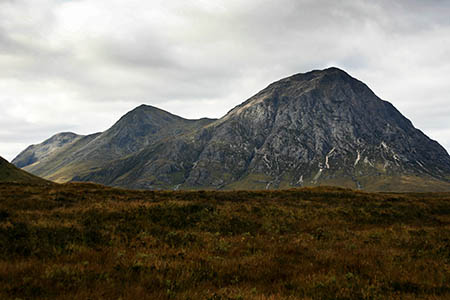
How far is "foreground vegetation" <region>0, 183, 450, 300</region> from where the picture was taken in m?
7.92

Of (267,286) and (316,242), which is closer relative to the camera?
(267,286)

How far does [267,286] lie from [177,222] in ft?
37.1

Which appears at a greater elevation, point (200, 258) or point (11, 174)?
point (11, 174)

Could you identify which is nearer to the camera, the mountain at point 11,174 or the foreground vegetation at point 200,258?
the foreground vegetation at point 200,258

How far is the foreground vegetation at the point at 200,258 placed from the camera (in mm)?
7922

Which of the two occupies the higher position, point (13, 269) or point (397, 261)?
point (13, 269)

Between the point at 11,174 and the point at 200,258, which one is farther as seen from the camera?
the point at 11,174

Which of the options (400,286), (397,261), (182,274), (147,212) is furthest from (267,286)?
(147,212)

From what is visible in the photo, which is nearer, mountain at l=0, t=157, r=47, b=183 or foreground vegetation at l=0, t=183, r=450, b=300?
foreground vegetation at l=0, t=183, r=450, b=300

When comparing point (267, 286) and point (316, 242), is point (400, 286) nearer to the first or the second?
point (267, 286)

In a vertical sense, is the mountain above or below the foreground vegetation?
above

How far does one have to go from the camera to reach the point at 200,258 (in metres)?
11.0

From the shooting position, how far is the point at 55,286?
7.46 meters

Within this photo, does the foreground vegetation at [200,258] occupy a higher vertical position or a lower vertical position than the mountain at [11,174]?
lower
